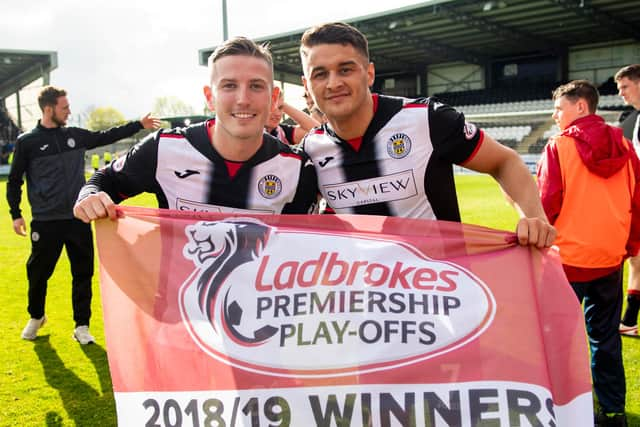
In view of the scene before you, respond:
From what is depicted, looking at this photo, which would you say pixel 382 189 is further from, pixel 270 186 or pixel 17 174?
pixel 17 174

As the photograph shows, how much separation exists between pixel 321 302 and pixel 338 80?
0.90 meters

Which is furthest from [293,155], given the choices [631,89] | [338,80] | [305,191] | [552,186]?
[631,89]

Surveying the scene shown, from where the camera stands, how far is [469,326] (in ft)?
6.18

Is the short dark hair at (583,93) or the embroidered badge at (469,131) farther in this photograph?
the short dark hair at (583,93)

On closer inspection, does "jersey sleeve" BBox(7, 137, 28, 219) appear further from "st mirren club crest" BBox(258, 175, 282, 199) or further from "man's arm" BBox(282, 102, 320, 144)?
"st mirren club crest" BBox(258, 175, 282, 199)

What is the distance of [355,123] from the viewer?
7.66 ft

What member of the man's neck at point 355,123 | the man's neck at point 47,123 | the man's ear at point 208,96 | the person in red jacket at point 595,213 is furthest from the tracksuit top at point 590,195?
the man's neck at point 47,123

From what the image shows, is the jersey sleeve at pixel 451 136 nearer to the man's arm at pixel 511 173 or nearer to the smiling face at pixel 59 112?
the man's arm at pixel 511 173

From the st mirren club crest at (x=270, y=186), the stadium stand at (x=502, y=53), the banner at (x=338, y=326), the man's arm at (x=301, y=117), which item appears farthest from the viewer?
the stadium stand at (x=502, y=53)

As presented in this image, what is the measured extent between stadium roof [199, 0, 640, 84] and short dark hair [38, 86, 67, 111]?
2239cm

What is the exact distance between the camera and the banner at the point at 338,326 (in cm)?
178

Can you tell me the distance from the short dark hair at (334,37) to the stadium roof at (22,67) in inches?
1488

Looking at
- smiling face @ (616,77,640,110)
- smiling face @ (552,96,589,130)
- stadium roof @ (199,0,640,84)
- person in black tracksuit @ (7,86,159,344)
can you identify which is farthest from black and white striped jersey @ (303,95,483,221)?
stadium roof @ (199,0,640,84)

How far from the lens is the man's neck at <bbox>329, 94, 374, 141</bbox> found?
232 cm
